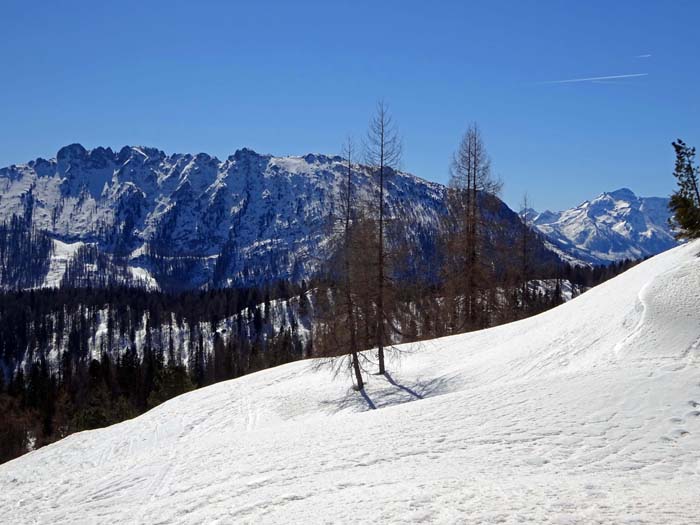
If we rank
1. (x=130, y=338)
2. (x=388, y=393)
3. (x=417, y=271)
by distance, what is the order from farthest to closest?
1. (x=130, y=338)
2. (x=417, y=271)
3. (x=388, y=393)

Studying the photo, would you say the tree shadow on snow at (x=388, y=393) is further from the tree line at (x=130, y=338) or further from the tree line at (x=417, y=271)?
the tree line at (x=130, y=338)

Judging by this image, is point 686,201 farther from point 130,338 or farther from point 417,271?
point 130,338

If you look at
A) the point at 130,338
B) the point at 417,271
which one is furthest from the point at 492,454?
the point at 130,338

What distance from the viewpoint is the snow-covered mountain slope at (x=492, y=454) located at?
23.2 feet

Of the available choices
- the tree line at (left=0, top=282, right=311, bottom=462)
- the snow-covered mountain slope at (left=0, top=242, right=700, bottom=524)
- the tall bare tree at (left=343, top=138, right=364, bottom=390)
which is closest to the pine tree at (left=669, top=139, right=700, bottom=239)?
the snow-covered mountain slope at (left=0, top=242, right=700, bottom=524)

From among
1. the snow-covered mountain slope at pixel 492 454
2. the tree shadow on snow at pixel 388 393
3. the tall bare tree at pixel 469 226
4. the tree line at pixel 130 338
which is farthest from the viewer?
the tree line at pixel 130 338

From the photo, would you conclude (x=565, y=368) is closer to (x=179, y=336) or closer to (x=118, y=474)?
(x=118, y=474)

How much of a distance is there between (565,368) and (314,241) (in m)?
11.3

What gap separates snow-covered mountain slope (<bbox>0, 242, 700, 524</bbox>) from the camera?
708cm

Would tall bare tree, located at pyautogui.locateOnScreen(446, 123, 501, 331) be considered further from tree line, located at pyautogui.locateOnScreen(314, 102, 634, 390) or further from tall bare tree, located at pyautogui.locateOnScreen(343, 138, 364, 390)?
tall bare tree, located at pyautogui.locateOnScreen(343, 138, 364, 390)

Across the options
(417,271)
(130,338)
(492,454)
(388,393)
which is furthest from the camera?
(130,338)

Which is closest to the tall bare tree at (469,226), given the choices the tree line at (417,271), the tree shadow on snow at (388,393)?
the tree line at (417,271)

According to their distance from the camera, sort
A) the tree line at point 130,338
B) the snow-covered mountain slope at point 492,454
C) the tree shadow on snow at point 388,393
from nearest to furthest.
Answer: the snow-covered mountain slope at point 492,454 → the tree shadow on snow at point 388,393 → the tree line at point 130,338

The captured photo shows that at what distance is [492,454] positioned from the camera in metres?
9.12
